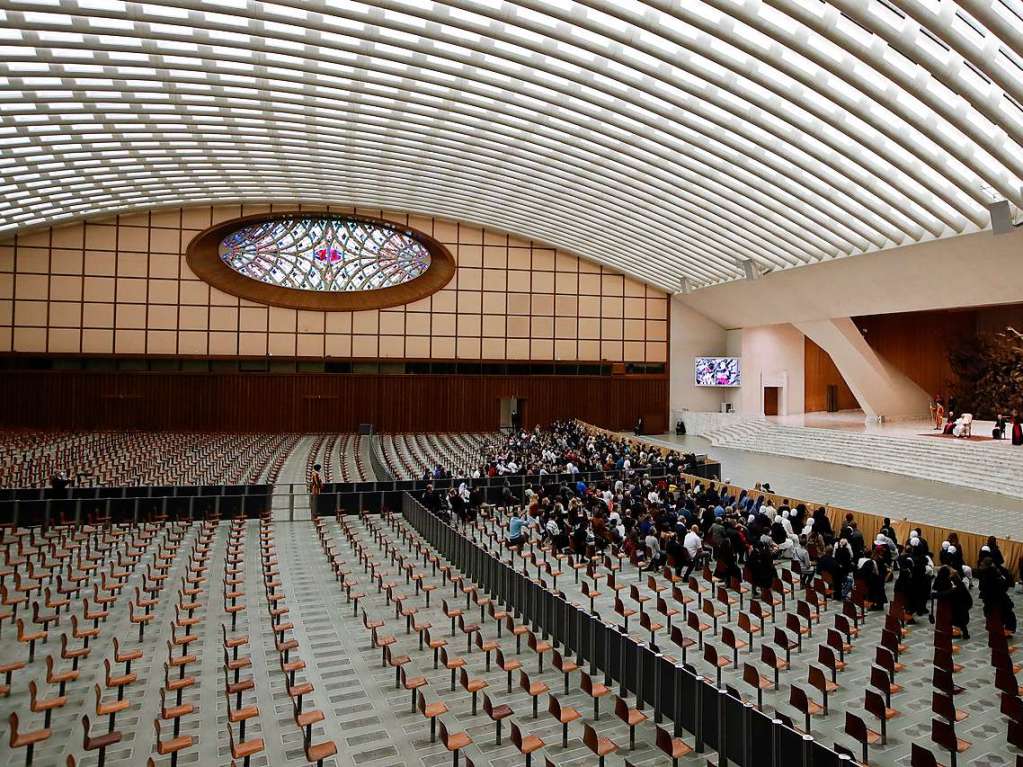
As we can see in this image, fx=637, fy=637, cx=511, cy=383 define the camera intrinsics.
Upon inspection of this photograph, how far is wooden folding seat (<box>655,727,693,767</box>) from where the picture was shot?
491cm

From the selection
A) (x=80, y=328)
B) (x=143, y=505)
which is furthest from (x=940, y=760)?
(x=80, y=328)

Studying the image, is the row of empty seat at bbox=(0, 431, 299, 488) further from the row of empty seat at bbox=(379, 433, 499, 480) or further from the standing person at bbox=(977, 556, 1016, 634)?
the standing person at bbox=(977, 556, 1016, 634)

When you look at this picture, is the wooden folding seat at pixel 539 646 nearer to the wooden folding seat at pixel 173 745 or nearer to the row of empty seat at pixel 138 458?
the wooden folding seat at pixel 173 745

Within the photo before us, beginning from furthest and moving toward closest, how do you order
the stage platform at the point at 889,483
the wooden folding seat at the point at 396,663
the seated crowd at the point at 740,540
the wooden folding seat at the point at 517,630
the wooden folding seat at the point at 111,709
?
the stage platform at the point at 889,483 → the seated crowd at the point at 740,540 → the wooden folding seat at the point at 517,630 → the wooden folding seat at the point at 396,663 → the wooden folding seat at the point at 111,709

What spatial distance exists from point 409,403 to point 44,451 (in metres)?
15.5

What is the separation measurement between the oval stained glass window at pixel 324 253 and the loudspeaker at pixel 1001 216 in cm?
2509

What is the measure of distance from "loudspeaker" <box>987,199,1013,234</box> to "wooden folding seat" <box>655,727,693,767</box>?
16.3 metres

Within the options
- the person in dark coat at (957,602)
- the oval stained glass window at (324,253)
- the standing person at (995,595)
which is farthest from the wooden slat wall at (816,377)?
the person in dark coat at (957,602)

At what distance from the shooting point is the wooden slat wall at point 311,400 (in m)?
30.0

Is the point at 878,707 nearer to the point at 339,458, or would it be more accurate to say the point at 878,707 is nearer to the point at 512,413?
the point at 339,458

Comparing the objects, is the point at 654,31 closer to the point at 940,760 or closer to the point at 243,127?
the point at 940,760

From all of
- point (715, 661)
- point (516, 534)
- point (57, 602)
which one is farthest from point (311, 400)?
point (715, 661)

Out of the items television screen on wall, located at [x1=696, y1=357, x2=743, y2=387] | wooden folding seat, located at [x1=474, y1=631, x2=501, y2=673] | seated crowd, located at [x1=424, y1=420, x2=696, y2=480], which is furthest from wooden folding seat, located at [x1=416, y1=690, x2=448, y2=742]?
television screen on wall, located at [x1=696, y1=357, x2=743, y2=387]

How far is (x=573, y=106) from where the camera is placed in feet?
56.2
